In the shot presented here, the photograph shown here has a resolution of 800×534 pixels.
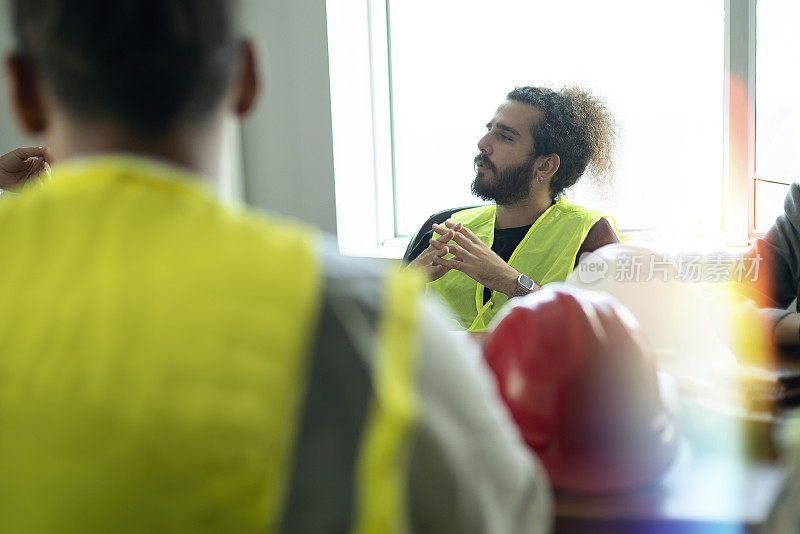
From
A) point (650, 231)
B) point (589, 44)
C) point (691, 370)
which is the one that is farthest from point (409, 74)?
point (691, 370)

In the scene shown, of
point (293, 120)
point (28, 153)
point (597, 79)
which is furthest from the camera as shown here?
point (293, 120)

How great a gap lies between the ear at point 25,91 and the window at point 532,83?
2.46m

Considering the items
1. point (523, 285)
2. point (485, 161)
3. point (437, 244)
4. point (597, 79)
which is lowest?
point (523, 285)

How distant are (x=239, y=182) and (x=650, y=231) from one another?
181 centimetres

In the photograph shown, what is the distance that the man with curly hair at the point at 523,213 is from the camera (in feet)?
7.55

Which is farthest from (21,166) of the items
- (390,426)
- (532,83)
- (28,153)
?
(390,426)

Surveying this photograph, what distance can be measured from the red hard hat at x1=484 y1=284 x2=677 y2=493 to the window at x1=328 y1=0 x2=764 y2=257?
7.11 feet

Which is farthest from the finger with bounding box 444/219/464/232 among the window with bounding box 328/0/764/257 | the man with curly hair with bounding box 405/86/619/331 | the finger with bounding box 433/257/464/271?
the window with bounding box 328/0/764/257

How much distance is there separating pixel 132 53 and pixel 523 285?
72.5 inches

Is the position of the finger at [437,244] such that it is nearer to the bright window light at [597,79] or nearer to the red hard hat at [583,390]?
the bright window light at [597,79]

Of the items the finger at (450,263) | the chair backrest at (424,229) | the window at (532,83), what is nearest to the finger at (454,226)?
the finger at (450,263)

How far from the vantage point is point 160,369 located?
43 centimetres

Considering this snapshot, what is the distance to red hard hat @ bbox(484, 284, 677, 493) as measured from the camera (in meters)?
0.75

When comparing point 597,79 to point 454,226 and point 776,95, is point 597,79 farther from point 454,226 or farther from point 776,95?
point 454,226
